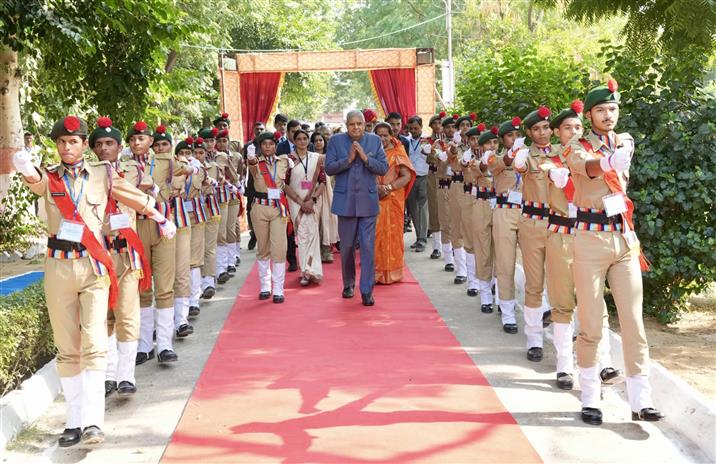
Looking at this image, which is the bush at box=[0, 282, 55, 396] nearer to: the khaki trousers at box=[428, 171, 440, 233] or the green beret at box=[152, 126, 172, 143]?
the green beret at box=[152, 126, 172, 143]

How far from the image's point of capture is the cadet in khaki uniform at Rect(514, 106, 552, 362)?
6.77 meters

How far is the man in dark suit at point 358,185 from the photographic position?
9164 mm

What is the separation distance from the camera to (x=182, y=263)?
7617 mm

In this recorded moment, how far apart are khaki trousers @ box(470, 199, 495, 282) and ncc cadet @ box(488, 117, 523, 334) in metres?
0.68

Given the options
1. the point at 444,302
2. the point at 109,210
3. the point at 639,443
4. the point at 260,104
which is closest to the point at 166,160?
the point at 109,210

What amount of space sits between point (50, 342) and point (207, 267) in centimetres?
311

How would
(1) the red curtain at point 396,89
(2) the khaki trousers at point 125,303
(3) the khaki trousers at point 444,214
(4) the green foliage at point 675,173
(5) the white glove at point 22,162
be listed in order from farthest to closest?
(1) the red curtain at point 396,89 < (3) the khaki trousers at point 444,214 < (4) the green foliage at point 675,173 < (2) the khaki trousers at point 125,303 < (5) the white glove at point 22,162

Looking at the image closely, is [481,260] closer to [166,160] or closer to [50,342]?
[166,160]

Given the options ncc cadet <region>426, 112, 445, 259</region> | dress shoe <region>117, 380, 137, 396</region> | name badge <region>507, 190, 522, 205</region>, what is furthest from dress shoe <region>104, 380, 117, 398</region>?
ncc cadet <region>426, 112, 445, 259</region>

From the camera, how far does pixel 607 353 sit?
20.7 feet

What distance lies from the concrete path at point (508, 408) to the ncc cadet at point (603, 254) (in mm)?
213

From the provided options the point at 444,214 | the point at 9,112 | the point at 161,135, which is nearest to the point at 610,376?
the point at 161,135

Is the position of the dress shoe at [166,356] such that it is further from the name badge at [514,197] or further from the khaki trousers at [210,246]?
the name badge at [514,197]

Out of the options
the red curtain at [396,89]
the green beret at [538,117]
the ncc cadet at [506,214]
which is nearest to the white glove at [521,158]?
the green beret at [538,117]
